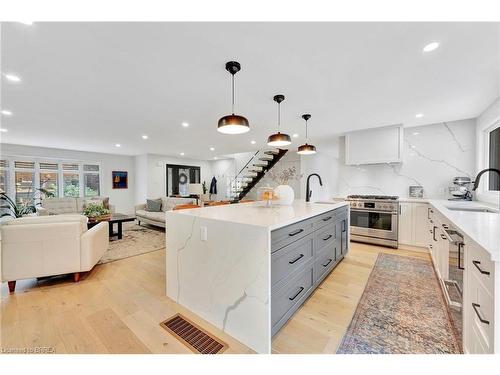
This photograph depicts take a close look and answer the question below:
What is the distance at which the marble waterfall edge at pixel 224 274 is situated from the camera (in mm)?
1459

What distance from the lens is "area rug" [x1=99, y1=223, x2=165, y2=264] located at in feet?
11.5

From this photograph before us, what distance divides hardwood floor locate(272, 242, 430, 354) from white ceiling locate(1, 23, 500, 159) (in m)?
2.37

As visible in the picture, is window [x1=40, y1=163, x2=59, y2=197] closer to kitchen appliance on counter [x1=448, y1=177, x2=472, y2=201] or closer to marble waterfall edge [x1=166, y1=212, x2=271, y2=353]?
marble waterfall edge [x1=166, y1=212, x2=271, y2=353]

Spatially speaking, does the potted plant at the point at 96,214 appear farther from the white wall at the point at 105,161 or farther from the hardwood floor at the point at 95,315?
the white wall at the point at 105,161

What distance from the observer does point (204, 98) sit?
2.85 m

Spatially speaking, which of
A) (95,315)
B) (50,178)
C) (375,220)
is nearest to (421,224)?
(375,220)

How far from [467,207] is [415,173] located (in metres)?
1.64

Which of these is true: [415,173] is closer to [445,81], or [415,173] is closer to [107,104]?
[445,81]

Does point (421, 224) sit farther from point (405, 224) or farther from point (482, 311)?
point (482, 311)

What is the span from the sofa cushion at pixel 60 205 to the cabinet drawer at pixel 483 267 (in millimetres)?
7350

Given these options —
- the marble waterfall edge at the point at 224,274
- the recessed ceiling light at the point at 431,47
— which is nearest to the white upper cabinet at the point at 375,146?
the recessed ceiling light at the point at 431,47

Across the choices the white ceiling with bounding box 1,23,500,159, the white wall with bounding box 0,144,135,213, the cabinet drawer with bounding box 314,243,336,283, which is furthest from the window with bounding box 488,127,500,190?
the white wall with bounding box 0,144,135,213
